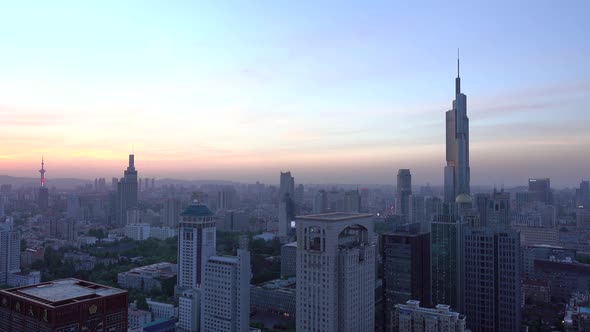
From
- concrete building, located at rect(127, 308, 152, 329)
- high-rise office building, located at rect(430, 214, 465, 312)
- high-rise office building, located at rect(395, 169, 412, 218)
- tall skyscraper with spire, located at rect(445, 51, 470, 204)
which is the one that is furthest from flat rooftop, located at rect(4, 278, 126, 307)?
high-rise office building, located at rect(395, 169, 412, 218)

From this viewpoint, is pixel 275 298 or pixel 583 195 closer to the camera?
pixel 275 298

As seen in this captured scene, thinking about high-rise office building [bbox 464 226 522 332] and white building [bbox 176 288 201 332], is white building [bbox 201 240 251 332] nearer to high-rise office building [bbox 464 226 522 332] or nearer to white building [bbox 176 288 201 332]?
white building [bbox 176 288 201 332]

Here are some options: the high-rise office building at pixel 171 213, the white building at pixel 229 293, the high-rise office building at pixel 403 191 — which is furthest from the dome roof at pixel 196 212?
the high-rise office building at pixel 403 191

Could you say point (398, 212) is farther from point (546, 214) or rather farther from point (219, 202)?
point (219, 202)

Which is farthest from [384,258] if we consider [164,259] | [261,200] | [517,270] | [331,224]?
[261,200]

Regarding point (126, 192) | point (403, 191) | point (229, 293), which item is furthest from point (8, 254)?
point (403, 191)

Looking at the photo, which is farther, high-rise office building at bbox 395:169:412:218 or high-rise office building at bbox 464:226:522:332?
high-rise office building at bbox 395:169:412:218

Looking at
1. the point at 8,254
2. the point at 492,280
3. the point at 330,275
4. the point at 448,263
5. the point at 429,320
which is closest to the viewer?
the point at 330,275

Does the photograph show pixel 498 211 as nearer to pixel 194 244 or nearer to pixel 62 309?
pixel 194 244
